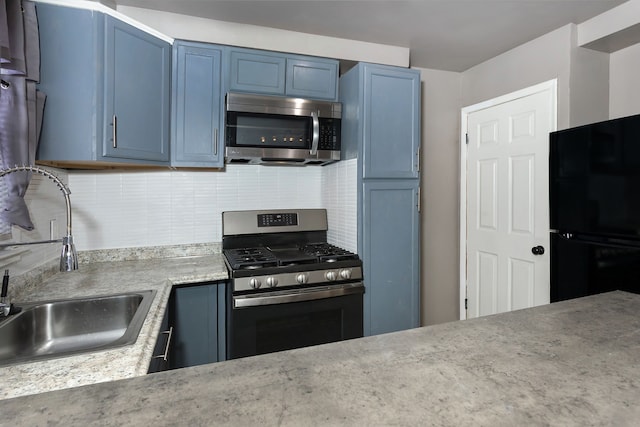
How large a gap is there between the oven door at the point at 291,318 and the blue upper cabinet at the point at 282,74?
1.31 metres

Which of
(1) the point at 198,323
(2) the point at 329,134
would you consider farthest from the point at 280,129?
(1) the point at 198,323

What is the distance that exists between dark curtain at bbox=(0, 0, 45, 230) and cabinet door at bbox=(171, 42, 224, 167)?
745 mm

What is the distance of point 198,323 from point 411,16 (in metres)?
2.30

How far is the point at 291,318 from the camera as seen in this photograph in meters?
2.07

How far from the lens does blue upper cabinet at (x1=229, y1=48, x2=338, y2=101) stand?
225 cm

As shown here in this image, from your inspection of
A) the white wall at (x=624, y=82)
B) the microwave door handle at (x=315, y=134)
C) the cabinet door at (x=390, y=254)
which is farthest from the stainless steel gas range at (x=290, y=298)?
the white wall at (x=624, y=82)

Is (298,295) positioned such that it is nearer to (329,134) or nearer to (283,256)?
(283,256)

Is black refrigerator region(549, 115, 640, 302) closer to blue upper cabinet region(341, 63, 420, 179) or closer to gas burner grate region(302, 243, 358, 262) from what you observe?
blue upper cabinet region(341, 63, 420, 179)

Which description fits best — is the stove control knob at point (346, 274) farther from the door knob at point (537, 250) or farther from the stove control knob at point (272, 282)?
the door knob at point (537, 250)

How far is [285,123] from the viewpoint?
235cm

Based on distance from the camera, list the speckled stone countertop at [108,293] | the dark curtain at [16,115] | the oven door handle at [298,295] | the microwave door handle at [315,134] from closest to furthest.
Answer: the speckled stone countertop at [108,293] < the dark curtain at [16,115] < the oven door handle at [298,295] < the microwave door handle at [315,134]

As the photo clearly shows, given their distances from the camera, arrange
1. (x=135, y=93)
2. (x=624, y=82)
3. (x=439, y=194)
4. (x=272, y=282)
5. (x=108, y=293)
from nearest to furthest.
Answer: (x=108, y=293)
(x=135, y=93)
(x=272, y=282)
(x=624, y=82)
(x=439, y=194)

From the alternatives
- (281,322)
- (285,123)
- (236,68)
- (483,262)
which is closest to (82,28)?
(236,68)

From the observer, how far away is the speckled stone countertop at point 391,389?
1.50ft
